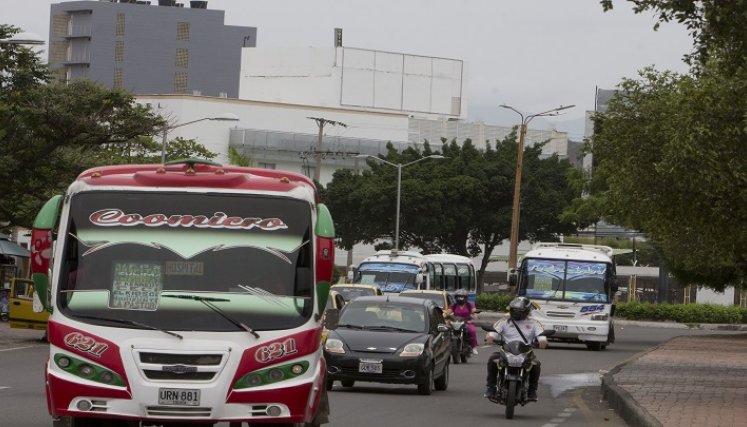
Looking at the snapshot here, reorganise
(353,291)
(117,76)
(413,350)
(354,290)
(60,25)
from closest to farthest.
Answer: (413,350) → (353,291) → (354,290) → (117,76) → (60,25)

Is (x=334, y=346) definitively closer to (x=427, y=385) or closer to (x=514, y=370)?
(x=427, y=385)

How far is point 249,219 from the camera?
12680 mm

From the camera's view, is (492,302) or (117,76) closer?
(492,302)

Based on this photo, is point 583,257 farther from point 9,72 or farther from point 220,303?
point 220,303

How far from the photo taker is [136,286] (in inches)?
486

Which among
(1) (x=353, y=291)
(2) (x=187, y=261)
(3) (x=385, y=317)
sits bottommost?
(1) (x=353, y=291)

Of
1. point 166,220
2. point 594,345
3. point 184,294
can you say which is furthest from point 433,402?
point 594,345

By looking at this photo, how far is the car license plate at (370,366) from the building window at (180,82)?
112320 millimetres

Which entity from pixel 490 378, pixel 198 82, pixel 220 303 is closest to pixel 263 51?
pixel 198 82

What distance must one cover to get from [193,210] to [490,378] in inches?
334

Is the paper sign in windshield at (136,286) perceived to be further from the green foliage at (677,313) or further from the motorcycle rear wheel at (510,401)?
the green foliage at (677,313)

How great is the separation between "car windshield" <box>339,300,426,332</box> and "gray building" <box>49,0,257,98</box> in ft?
352

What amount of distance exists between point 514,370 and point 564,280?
2323 centimetres

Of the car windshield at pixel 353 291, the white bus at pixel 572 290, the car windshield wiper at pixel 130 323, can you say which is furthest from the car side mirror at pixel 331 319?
the white bus at pixel 572 290
